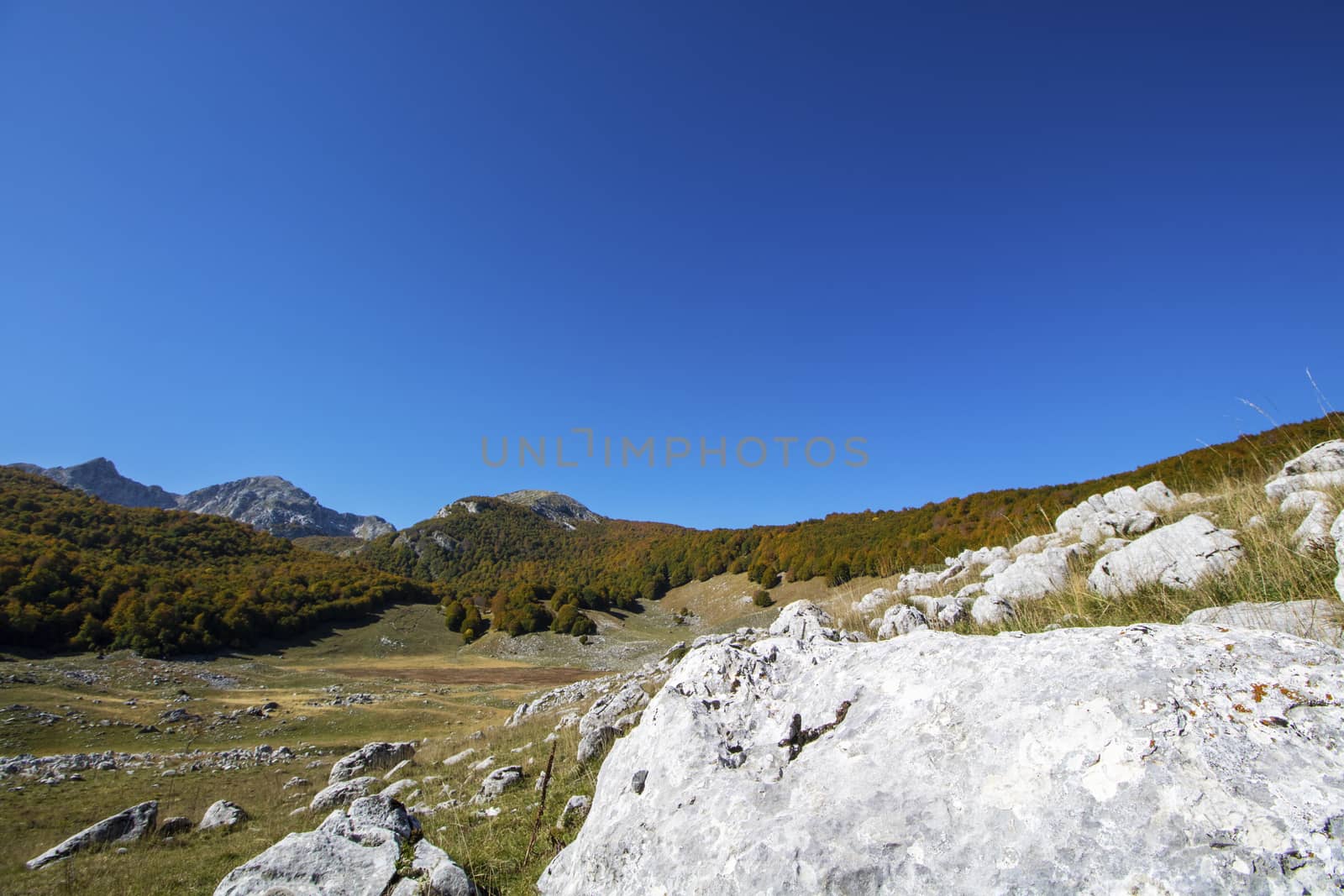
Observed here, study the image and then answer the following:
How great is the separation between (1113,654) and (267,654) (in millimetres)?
76085

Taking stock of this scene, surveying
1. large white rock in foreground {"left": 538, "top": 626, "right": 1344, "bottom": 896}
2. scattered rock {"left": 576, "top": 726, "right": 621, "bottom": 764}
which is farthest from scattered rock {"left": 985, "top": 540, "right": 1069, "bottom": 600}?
scattered rock {"left": 576, "top": 726, "right": 621, "bottom": 764}

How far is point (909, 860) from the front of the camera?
7.73 feet

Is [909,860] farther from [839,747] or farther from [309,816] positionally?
[309,816]

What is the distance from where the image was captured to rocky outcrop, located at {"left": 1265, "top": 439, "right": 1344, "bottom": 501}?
8.16 meters

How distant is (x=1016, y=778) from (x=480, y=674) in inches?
2210

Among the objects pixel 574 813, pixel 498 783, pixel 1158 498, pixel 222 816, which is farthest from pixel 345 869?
pixel 1158 498

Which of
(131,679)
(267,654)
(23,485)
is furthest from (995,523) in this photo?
(23,485)

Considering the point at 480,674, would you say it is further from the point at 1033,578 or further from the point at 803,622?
the point at 1033,578

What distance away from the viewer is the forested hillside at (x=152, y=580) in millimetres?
51781

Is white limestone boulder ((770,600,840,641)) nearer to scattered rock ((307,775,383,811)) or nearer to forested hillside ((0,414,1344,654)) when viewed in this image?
forested hillside ((0,414,1344,654))

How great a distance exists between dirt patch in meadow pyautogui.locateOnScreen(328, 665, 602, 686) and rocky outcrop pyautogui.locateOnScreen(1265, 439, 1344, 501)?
1643 inches

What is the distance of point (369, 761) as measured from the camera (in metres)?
17.4

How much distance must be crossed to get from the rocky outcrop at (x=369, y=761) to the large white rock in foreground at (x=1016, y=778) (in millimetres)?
17346

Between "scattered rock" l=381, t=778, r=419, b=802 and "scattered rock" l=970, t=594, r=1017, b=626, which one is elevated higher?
"scattered rock" l=970, t=594, r=1017, b=626
